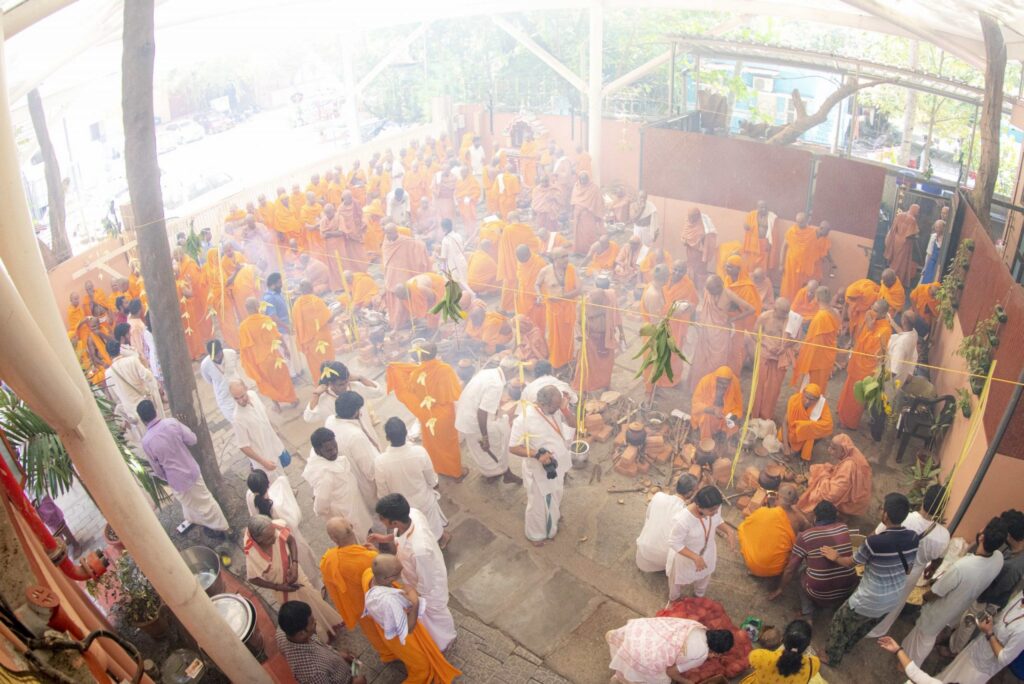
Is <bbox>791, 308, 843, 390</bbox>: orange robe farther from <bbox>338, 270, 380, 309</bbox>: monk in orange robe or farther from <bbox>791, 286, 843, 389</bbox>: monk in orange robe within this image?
<bbox>338, 270, 380, 309</bbox>: monk in orange robe

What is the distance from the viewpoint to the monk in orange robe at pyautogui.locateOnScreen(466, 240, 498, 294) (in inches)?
417

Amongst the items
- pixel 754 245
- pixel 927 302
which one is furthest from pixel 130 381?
pixel 927 302

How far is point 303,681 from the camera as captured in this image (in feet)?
15.5

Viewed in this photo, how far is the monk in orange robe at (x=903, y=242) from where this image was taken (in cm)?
934

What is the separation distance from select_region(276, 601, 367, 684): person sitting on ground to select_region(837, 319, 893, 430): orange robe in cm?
580

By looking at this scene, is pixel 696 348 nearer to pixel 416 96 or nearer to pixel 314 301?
pixel 314 301

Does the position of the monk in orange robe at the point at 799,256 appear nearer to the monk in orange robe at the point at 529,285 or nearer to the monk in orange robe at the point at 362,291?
the monk in orange robe at the point at 529,285

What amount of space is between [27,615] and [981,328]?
702 centimetres

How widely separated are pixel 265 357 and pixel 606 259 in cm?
532

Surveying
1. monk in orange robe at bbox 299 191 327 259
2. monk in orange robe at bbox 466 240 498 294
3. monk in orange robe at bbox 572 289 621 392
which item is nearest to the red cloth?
monk in orange robe at bbox 572 289 621 392

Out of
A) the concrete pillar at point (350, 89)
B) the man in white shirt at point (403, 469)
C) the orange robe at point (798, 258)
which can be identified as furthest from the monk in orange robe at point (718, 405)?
the concrete pillar at point (350, 89)

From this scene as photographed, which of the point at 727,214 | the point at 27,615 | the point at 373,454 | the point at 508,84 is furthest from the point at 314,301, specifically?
the point at 508,84

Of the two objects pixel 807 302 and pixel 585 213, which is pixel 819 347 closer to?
pixel 807 302

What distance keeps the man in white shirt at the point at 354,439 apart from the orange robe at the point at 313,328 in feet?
8.67
